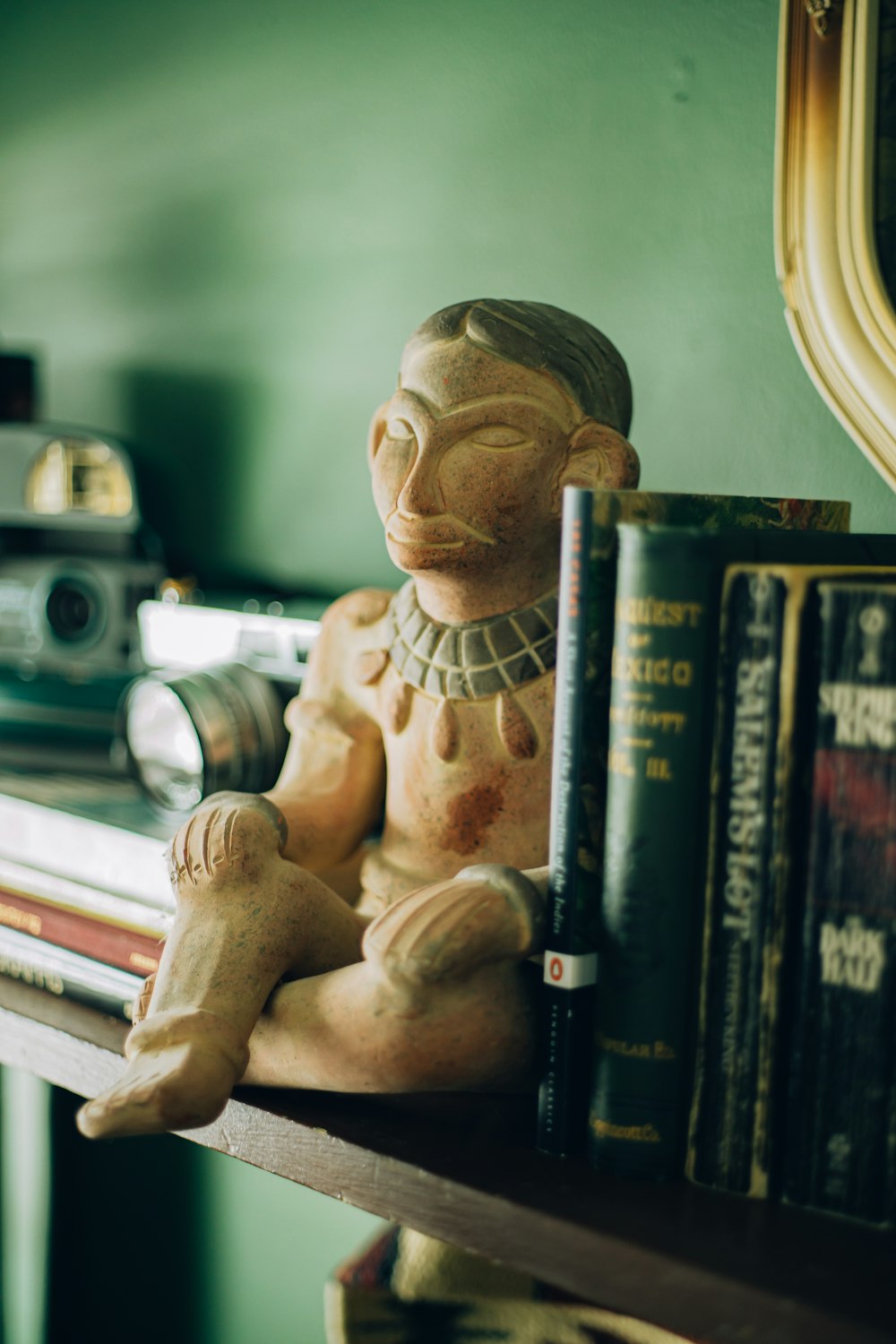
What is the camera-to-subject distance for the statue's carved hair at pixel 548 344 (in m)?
0.66

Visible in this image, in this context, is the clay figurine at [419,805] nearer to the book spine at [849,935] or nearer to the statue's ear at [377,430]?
the statue's ear at [377,430]

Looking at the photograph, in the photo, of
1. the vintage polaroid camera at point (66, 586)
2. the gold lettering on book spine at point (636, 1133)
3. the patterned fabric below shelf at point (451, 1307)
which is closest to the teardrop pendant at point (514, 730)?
the gold lettering on book spine at point (636, 1133)

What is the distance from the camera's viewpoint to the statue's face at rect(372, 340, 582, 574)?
0.66 meters

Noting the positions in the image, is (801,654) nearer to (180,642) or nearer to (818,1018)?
(818,1018)

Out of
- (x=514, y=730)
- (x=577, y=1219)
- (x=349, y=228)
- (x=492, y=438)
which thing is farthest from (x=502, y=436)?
(x=349, y=228)

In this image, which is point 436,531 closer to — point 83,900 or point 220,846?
point 220,846

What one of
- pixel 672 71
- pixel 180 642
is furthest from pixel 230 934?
pixel 672 71

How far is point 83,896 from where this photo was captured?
87 cm

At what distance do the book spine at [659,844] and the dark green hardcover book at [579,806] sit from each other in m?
0.02

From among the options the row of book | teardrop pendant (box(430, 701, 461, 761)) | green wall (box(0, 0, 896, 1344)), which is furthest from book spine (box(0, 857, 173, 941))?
green wall (box(0, 0, 896, 1344))

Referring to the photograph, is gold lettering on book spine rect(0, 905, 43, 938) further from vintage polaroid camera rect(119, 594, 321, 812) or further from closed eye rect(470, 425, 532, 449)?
closed eye rect(470, 425, 532, 449)

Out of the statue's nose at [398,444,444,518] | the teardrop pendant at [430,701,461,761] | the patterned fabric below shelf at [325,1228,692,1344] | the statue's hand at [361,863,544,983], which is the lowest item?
the patterned fabric below shelf at [325,1228,692,1344]

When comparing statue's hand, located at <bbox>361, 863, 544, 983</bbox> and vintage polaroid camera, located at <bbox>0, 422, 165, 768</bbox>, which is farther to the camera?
vintage polaroid camera, located at <bbox>0, 422, 165, 768</bbox>

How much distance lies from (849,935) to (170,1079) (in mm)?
280
